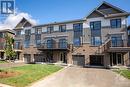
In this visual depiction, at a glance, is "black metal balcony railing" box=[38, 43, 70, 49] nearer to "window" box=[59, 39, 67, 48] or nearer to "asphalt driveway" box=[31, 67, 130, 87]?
"window" box=[59, 39, 67, 48]

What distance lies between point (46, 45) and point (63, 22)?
6.65 metres

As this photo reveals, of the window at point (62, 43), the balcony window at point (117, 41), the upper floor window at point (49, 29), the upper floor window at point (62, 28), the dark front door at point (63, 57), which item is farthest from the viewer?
the upper floor window at point (49, 29)

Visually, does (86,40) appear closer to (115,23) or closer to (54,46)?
(115,23)

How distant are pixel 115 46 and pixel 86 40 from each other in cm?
585

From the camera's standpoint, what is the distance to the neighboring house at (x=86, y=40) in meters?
27.2

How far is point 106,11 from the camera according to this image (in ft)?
96.1

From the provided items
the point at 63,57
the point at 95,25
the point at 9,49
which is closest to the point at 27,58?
the point at 9,49

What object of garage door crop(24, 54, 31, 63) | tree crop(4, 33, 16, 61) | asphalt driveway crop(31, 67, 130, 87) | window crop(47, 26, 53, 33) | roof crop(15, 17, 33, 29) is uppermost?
roof crop(15, 17, 33, 29)

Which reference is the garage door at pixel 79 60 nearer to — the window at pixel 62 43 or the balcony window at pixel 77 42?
the balcony window at pixel 77 42

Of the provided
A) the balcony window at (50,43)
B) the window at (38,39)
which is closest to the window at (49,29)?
the balcony window at (50,43)

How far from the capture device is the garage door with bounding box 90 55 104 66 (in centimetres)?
2887

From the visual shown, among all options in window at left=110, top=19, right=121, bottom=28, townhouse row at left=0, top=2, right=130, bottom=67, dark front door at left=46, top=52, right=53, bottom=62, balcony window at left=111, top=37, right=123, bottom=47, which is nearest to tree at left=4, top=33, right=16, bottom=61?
townhouse row at left=0, top=2, right=130, bottom=67

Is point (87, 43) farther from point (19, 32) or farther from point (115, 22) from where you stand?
point (19, 32)

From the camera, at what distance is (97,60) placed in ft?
95.9
